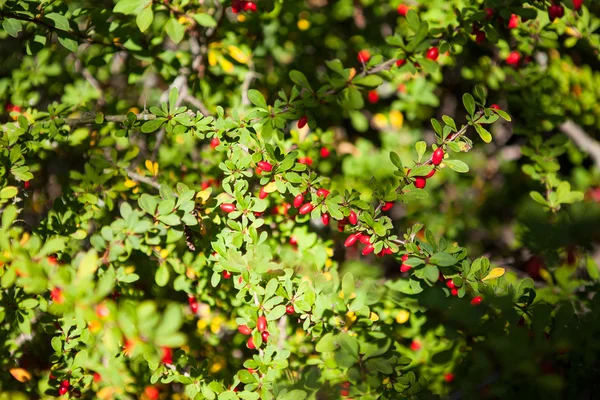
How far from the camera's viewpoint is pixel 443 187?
2.98 meters

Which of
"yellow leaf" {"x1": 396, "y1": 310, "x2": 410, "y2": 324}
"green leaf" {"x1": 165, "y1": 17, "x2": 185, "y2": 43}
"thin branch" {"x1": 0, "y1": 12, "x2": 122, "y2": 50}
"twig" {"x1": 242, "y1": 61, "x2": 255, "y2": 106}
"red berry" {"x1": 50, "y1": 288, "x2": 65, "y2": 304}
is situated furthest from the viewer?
"twig" {"x1": 242, "y1": 61, "x2": 255, "y2": 106}

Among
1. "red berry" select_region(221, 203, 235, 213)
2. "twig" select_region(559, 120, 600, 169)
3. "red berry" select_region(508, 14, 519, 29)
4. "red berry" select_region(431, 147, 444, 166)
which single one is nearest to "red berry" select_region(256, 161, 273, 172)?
"red berry" select_region(221, 203, 235, 213)

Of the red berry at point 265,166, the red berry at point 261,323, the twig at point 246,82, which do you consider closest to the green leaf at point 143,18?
the red berry at point 265,166

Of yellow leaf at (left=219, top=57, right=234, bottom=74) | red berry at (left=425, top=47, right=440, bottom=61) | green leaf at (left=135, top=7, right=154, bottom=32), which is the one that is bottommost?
yellow leaf at (left=219, top=57, right=234, bottom=74)

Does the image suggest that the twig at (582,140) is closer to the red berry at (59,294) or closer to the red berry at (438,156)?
the red berry at (438,156)

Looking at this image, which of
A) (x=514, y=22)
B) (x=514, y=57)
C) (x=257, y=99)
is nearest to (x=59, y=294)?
(x=257, y=99)

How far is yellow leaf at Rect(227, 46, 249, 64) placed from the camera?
186 centimetres

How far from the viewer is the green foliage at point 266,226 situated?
A: 0.98 m

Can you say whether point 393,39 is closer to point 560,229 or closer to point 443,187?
point 560,229

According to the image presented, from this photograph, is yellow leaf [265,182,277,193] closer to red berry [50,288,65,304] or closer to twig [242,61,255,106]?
red berry [50,288,65,304]

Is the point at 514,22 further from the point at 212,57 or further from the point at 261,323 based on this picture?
the point at 261,323

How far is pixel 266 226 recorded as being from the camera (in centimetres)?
178

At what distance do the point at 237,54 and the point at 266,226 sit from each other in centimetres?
74

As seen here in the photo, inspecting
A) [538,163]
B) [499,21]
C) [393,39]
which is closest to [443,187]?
[538,163]
